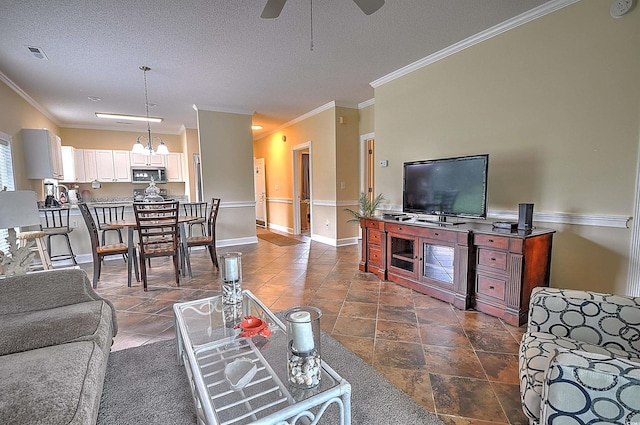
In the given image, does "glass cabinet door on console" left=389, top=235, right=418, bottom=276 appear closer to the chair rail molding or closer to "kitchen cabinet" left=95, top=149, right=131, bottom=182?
the chair rail molding

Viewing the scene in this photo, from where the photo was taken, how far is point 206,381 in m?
1.22

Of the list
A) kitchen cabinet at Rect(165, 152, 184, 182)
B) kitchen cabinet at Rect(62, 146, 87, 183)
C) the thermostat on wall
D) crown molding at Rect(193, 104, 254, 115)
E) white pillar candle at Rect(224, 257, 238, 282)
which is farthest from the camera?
kitchen cabinet at Rect(165, 152, 184, 182)

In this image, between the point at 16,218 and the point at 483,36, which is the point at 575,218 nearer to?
the point at 483,36

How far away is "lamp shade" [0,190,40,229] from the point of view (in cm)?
199

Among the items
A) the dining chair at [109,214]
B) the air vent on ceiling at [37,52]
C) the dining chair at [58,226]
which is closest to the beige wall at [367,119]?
the dining chair at [109,214]

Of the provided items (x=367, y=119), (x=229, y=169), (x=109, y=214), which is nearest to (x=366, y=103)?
(x=367, y=119)

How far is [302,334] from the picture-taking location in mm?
1164

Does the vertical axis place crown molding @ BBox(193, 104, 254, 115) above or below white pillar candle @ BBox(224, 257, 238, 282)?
above

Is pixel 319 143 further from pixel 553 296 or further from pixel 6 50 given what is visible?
pixel 553 296

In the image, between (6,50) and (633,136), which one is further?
(6,50)

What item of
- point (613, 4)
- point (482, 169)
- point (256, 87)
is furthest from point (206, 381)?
point (256, 87)

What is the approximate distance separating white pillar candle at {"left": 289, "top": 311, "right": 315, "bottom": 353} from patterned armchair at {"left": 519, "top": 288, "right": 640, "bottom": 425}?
806mm

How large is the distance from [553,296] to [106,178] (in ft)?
28.5

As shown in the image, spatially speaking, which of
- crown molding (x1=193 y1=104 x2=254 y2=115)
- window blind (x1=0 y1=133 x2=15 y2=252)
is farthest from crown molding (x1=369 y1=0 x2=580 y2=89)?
window blind (x1=0 y1=133 x2=15 y2=252)
